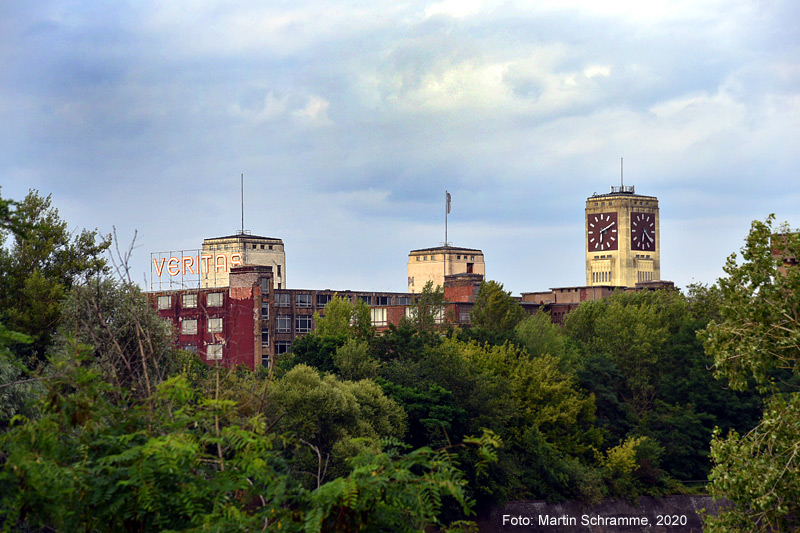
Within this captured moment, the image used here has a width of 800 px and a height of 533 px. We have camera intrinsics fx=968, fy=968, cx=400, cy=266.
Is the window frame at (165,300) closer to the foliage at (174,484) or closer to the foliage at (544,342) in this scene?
the foliage at (544,342)

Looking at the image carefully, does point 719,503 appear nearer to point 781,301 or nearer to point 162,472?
point 781,301

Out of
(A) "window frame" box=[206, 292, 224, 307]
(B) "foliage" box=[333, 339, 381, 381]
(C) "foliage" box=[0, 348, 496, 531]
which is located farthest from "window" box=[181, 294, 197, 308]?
(C) "foliage" box=[0, 348, 496, 531]

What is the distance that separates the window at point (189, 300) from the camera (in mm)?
101375

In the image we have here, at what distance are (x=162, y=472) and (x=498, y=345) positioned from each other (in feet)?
202

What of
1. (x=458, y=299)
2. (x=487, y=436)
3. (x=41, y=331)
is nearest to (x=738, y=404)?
(x=458, y=299)

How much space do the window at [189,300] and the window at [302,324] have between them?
1346cm

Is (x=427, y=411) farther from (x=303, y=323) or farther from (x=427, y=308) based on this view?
(x=303, y=323)

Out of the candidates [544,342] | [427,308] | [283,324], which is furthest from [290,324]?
[544,342]

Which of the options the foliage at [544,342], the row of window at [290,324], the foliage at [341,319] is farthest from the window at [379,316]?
the foliage at [544,342]

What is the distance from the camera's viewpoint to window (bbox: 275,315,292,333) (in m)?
109

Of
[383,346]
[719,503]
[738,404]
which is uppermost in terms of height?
[383,346]

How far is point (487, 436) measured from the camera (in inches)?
499

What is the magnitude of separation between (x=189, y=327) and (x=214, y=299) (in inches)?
162

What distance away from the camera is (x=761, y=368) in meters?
25.5
